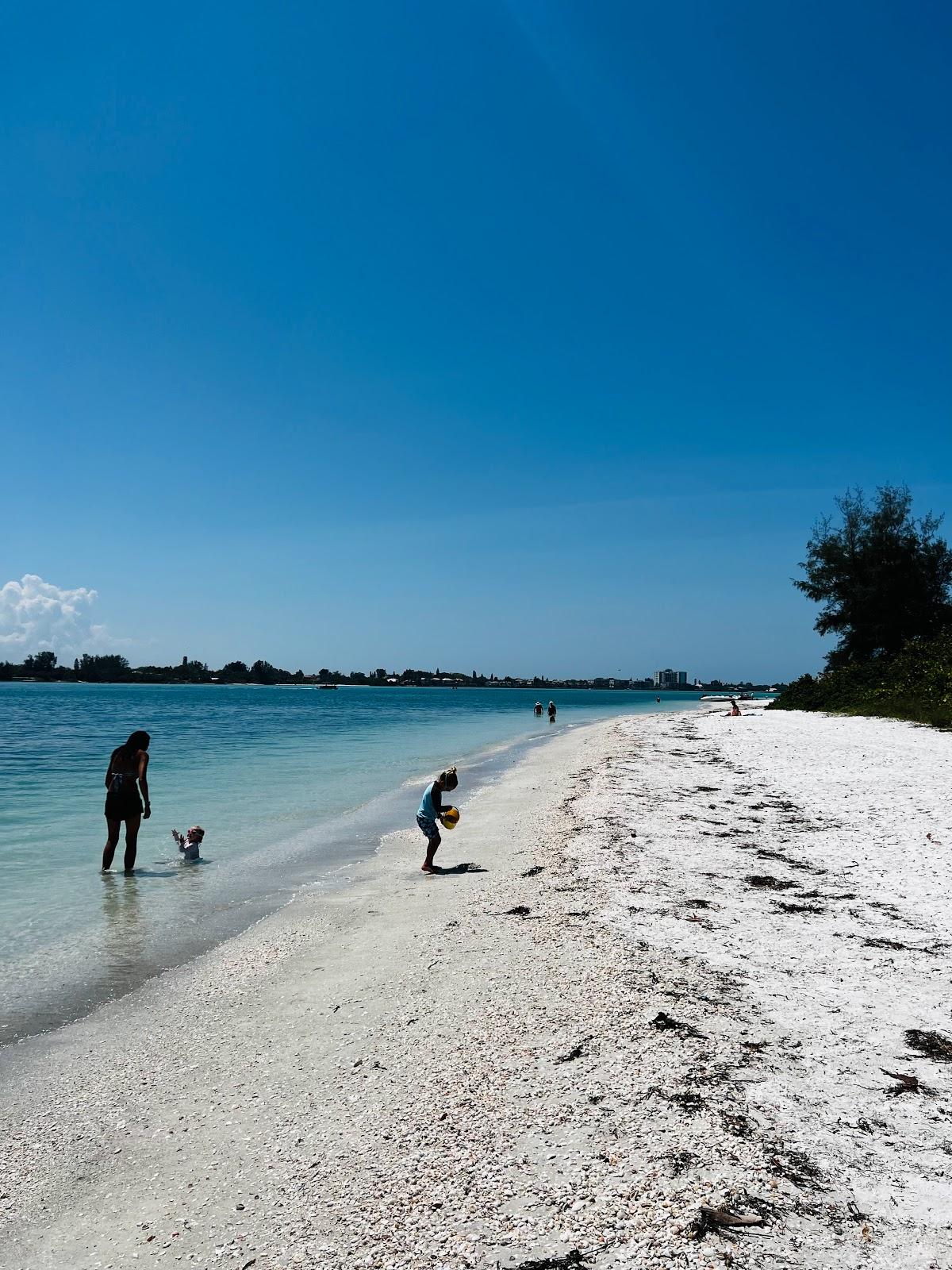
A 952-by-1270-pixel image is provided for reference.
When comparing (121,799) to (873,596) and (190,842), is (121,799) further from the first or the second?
(873,596)

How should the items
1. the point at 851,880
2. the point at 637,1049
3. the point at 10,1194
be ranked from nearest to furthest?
1. the point at 10,1194
2. the point at 637,1049
3. the point at 851,880

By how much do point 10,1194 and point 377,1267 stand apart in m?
2.34

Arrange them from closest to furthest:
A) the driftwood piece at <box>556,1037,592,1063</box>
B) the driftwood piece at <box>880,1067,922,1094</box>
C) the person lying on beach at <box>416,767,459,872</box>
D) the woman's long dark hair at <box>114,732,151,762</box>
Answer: the driftwood piece at <box>880,1067,922,1094</box>, the driftwood piece at <box>556,1037,592,1063</box>, the person lying on beach at <box>416,767,459,872</box>, the woman's long dark hair at <box>114,732,151,762</box>

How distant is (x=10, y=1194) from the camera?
3.95m

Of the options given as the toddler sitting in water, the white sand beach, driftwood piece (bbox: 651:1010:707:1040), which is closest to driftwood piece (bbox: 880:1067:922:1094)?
the white sand beach

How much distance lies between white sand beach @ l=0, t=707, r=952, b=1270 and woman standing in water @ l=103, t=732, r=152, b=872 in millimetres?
4282

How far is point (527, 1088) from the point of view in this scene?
14.1 ft

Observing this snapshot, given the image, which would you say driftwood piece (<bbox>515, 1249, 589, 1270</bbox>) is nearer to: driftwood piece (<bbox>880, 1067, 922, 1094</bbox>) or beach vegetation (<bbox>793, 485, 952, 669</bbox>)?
driftwood piece (<bbox>880, 1067, 922, 1094</bbox>)

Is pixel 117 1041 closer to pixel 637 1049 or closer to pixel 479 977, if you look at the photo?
pixel 479 977

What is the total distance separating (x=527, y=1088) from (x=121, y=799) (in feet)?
32.4

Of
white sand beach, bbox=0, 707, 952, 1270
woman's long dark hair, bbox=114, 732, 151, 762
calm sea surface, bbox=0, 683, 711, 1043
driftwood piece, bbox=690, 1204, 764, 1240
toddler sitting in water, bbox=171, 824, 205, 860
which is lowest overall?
calm sea surface, bbox=0, 683, 711, 1043

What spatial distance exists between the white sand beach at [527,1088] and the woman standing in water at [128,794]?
4282 millimetres

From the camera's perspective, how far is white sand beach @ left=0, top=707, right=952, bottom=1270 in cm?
325

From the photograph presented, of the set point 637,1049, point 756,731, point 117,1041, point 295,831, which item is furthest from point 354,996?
point 756,731
